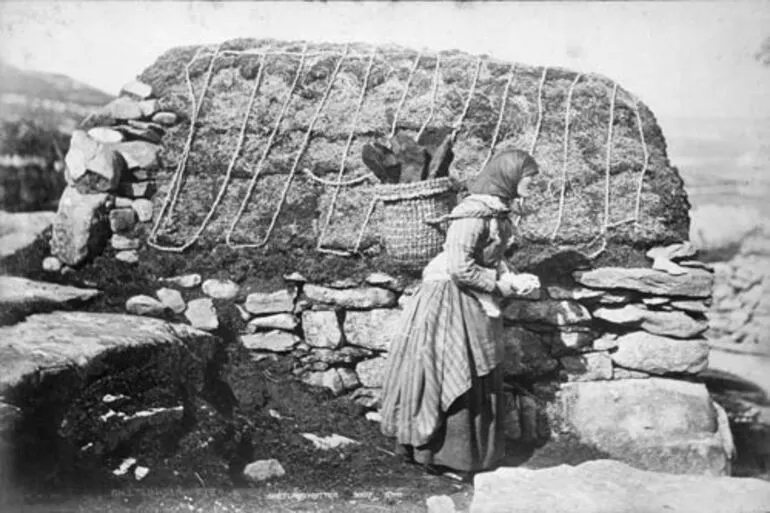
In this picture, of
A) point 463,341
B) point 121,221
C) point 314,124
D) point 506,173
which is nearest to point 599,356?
point 463,341

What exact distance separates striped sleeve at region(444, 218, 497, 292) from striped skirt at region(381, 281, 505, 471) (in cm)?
11

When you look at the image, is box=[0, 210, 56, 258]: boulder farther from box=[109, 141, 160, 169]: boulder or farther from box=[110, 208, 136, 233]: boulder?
box=[109, 141, 160, 169]: boulder

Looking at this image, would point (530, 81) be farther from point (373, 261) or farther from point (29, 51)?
point (29, 51)

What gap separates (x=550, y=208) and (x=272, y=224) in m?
1.64

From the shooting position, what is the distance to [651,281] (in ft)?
13.4

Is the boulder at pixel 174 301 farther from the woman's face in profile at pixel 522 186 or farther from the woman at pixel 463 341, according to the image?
the woman's face in profile at pixel 522 186

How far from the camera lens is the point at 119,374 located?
400 cm

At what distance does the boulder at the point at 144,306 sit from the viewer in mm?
4469

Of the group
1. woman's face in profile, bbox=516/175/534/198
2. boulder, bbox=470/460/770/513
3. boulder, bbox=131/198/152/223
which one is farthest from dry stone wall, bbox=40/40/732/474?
woman's face in profile, bbox=516/175/534/198

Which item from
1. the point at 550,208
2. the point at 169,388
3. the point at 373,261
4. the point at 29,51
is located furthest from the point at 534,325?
the point at 29,51

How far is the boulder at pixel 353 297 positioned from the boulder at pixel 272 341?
268mm

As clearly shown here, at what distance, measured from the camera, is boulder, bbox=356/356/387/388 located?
431cm

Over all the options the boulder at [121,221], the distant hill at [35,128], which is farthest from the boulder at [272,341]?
the distant hill at [35,128]

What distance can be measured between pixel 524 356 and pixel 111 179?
106 inches
